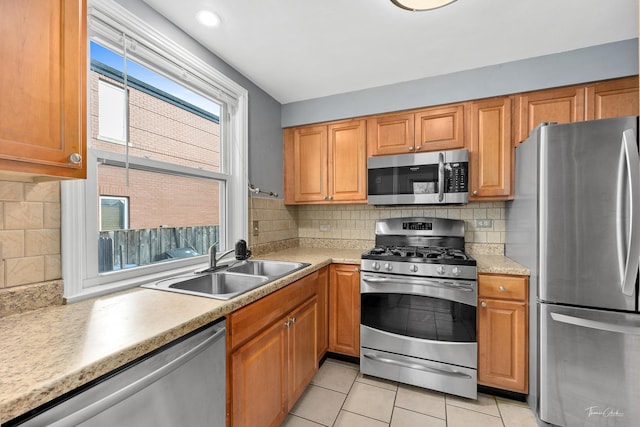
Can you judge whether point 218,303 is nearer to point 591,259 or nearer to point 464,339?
point 464,339

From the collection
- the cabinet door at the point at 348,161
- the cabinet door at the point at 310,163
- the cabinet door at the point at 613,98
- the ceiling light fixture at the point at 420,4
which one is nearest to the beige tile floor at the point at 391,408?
the cabinet door at the point at 348,161

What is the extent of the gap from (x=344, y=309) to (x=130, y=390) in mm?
1746

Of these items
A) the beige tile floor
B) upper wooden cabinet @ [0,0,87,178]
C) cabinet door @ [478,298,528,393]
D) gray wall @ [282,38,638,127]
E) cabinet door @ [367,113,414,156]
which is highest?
gray wall @ [282,38,638,127]

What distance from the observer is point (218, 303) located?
1.21m

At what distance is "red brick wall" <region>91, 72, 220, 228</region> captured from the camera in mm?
1550

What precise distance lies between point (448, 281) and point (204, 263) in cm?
174

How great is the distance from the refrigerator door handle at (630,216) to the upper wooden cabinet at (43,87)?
2437 millimetres

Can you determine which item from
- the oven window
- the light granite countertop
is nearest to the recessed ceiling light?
the light granite countertop

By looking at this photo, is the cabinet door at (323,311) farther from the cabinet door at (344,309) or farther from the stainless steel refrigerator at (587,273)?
the stainless steel refrigerator at (587,273)

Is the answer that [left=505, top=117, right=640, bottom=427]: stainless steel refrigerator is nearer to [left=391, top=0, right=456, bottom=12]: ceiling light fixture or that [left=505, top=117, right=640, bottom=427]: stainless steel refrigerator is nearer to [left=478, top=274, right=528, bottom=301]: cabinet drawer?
[left=478, top=274, right=528, bottom=301]: cabinet drawer

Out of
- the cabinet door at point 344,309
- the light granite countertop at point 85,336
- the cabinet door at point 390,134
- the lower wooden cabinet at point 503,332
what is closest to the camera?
the light granite countertop at point 85,336

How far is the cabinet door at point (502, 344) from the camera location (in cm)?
189

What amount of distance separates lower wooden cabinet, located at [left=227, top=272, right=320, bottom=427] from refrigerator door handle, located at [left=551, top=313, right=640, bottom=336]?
1.49 meters

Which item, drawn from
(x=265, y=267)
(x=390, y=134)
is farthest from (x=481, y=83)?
(x=265, y=267)
